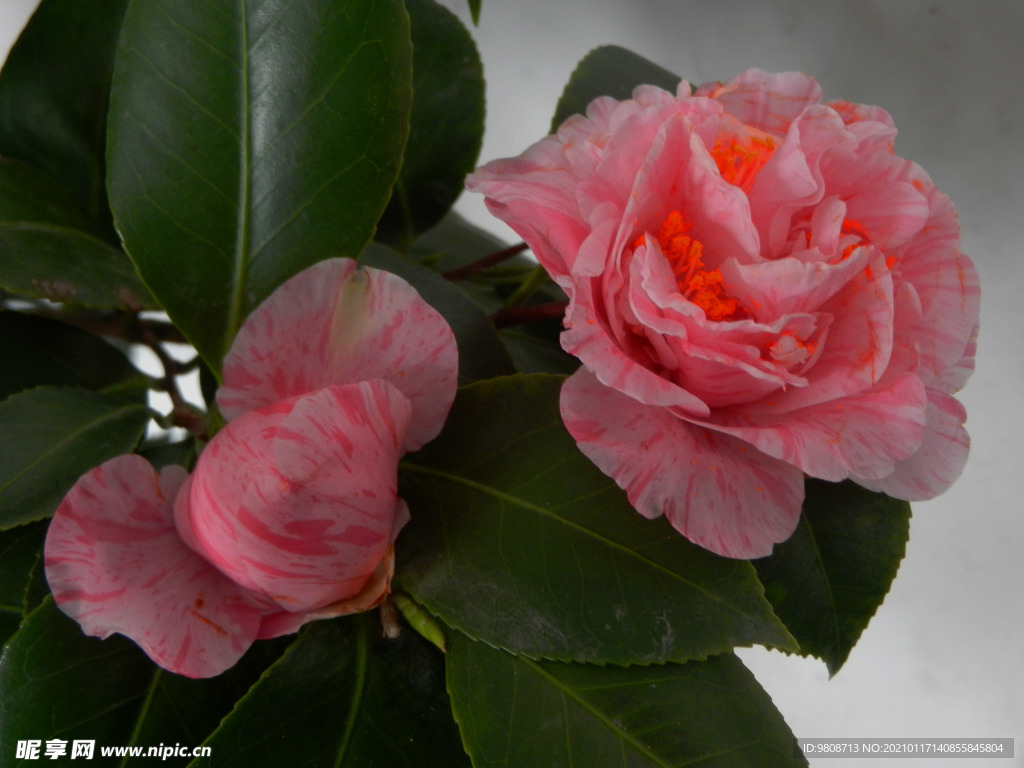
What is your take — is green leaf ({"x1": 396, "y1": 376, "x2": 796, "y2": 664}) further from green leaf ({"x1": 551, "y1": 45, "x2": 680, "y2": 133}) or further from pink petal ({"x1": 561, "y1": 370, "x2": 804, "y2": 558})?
green leaf ({"x1": 551, "y1": 45, "x2": 680, "y2": 133})

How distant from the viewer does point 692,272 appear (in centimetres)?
30

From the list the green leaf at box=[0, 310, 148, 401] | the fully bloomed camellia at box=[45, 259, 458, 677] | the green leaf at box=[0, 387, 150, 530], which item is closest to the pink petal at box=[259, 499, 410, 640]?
the fully bloomed camellia at box=[45, 259, 458, 677]

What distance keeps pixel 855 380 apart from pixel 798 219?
0.06 meters

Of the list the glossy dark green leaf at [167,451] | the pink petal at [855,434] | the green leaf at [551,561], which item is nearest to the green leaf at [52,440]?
the glossy dark green leaf at [167,451]

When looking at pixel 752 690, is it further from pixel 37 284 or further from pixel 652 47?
pixel 652 47

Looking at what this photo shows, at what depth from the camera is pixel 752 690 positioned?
330 millimetres

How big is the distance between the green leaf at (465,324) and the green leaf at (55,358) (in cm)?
17

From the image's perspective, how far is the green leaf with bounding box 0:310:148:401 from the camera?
0.44 metres

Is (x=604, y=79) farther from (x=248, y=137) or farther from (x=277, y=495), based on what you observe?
(x=277, y=495)

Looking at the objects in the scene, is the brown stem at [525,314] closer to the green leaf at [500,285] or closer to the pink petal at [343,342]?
the green leaf at [500,285]

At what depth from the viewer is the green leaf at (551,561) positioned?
0.30 m

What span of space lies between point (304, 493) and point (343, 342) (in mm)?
62

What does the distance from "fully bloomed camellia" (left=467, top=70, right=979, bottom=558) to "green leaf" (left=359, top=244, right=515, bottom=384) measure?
0.08 metres

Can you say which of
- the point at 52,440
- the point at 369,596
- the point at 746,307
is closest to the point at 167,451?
the point at 52,440
